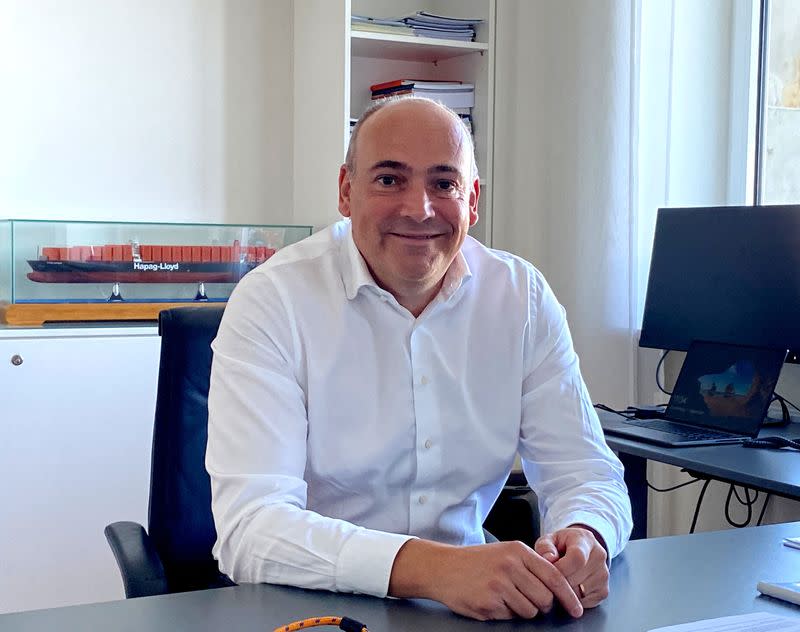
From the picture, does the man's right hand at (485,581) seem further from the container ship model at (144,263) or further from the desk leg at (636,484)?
the container ship model at (144,263)

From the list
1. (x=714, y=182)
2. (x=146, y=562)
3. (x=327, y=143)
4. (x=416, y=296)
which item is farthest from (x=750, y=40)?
(x=146, y=562)

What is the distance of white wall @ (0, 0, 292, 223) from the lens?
316 cm

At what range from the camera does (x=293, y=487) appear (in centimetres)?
141

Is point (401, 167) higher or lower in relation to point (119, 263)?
higher

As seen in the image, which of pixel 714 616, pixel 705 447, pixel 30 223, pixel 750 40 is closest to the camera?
Answer: pixel 714 616

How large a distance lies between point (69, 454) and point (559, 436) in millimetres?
1684

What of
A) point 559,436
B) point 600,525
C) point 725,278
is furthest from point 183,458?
point 725,278

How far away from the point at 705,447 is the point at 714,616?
3.93ft

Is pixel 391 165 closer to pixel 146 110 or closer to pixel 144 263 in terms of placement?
pixel 144 263

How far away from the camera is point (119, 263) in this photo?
3.00 m

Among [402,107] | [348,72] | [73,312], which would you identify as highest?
[348,72]

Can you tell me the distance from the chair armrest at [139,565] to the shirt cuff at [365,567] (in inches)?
20.7

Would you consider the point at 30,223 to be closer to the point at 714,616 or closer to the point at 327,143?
the point at 327,143

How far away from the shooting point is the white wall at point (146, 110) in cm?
316
